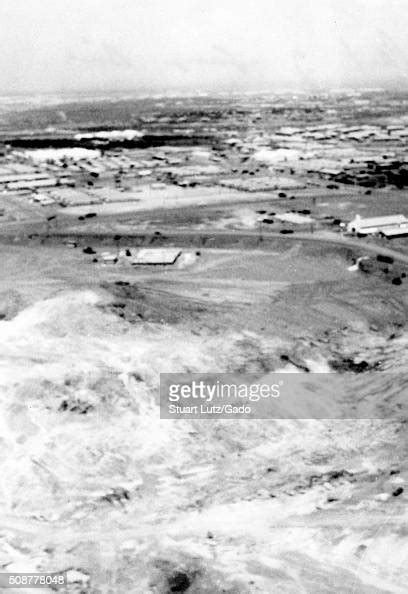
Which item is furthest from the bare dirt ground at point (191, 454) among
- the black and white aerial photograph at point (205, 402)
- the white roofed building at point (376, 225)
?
the white roofed building at point (376, 225)

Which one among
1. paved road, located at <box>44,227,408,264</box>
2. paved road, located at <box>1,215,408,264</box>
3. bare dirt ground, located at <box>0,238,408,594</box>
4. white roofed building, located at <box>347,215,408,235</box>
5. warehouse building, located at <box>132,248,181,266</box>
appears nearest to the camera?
bare dirt ground, located at <box>0,238,408,594</box>

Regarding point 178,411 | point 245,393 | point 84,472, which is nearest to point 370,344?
point 245,393

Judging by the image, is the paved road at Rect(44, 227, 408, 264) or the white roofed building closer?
the paved road at Rect(44, 227, 408, 264)

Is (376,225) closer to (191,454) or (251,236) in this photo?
(251,236)

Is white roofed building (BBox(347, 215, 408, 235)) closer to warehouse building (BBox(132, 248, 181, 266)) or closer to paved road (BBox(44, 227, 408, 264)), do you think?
paved road (BBox(44, 227, 408, 264))

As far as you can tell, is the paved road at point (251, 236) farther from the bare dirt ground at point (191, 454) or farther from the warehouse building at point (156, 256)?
the bare dirt ground at point (191, 454)

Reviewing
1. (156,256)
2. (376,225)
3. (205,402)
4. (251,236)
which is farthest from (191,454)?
(376,225)

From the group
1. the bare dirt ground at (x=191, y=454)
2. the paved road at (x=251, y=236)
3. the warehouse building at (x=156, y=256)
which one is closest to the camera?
the bare dirt ground at (x=191, y=454)

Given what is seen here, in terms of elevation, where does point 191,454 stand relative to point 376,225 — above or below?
Answer: below

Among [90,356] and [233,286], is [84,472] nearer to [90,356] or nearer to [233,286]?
[90,356]

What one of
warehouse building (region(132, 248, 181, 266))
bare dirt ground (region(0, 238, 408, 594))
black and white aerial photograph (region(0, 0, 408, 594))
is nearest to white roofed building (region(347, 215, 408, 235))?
black and white aerial photograph (region(0, 0, 408, 594))

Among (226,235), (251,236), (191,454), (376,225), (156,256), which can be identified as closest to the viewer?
(191,454)

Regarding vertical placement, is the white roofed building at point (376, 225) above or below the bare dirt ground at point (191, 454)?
above

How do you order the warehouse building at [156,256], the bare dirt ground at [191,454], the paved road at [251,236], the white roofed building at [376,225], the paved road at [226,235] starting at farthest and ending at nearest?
1. the white roofed building at [376,225]
2. the paved road at [226,235]
3. the paved road at [251,236]
4. the warehouse building at [156,256]
5. the bare dirt ground at [191,454]
